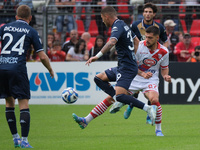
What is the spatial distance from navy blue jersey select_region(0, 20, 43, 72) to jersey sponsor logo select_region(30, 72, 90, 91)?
325 inches

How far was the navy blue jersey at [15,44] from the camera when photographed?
677 cm

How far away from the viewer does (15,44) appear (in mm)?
6785

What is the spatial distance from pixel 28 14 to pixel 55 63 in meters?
8.24

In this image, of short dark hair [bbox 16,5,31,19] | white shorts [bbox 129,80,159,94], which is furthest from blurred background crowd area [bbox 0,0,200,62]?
short dark hair [bbox 16,5,31,19]

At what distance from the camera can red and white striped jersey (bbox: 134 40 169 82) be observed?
8648 millimetres

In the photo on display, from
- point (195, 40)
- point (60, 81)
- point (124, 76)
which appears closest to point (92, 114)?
point (124, 76)

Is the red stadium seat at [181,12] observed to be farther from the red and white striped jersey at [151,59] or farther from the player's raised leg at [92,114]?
the player's raised leg at [92,114]

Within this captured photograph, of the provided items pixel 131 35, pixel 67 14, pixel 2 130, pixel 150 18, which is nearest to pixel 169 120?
pixel 150 18

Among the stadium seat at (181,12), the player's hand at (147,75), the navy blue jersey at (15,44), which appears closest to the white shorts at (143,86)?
the player's hand at (147,75)

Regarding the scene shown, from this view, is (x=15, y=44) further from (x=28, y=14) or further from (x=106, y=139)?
(x=106, y=139)

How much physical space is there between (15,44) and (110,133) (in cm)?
271

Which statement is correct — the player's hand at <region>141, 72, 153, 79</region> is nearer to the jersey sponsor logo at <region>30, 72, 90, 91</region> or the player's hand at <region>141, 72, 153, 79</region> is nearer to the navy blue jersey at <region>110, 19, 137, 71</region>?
the navy blue jersey at <region>110, 19, 137, 71</region>

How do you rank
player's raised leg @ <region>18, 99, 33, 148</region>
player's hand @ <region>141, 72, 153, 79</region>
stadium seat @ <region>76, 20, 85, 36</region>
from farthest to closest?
stadium seat @ <region>76, 20, 85, 36</region>, player's hand @ <region>141, 72, 153, 79</region>, player's raised leg @ <region>18, 99, 33, 148</region>

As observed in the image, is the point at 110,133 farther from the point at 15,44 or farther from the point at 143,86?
the point at 15,44
